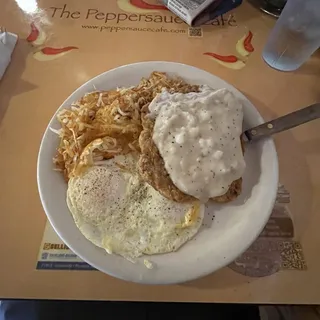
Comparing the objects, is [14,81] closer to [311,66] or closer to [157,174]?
[157,174]

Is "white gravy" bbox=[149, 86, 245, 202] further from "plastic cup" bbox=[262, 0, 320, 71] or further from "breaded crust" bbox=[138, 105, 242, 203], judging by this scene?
"plastic cup" bbox=[262, 0, 320, 71]

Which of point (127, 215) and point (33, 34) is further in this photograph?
point (33, 34)

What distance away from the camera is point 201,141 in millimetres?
1092

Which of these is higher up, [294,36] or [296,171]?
[294,36]

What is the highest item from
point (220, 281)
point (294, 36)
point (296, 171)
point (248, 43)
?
point (294, 36)

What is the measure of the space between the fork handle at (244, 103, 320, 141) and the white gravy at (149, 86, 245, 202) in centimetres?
8

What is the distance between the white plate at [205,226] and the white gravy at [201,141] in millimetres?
85

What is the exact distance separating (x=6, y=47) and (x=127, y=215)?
2.94ft

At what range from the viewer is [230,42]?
1.64 metres

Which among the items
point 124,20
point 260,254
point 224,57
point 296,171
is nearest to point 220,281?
point 260,254

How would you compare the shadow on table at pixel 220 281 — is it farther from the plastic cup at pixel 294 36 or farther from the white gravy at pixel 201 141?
the plastic cup at pixel 294 36

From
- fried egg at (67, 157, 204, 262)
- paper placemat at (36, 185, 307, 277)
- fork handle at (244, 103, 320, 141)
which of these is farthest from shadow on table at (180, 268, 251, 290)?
fork handle at (244, 103, 320, 141)

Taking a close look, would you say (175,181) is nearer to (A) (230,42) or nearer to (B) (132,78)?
(B) (132,78)

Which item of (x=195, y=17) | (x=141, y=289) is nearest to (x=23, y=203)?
(x=141, y=289)
